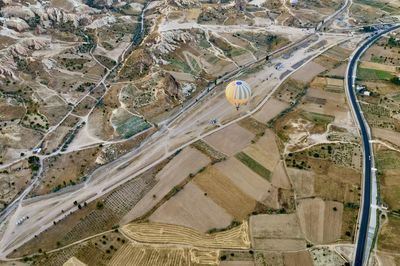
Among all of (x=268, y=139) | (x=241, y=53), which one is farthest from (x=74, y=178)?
(x=241, y=53)

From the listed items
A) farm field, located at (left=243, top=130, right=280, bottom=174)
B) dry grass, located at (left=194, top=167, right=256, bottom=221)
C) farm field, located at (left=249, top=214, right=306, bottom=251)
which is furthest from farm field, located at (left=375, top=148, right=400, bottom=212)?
dry grass, located at (left=194, top=167, right=256, bottom=221)

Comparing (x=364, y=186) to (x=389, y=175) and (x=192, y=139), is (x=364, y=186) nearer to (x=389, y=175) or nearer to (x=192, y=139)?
(x=389, y=175)

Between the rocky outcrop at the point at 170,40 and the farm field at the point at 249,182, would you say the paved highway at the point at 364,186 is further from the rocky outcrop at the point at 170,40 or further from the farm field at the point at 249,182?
the rocky outcrop at the point at 170,40

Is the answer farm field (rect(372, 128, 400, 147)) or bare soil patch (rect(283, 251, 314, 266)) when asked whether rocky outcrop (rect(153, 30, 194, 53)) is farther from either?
bare soil patch (rect(283, 251, 314, 266))

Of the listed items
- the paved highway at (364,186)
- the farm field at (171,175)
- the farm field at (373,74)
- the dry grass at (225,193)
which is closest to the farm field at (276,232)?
the dry grass at (225,193)

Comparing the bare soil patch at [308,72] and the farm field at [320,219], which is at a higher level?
the bare soil patch at [308,72]

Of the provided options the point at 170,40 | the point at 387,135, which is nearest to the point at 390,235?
the point at 387,135
